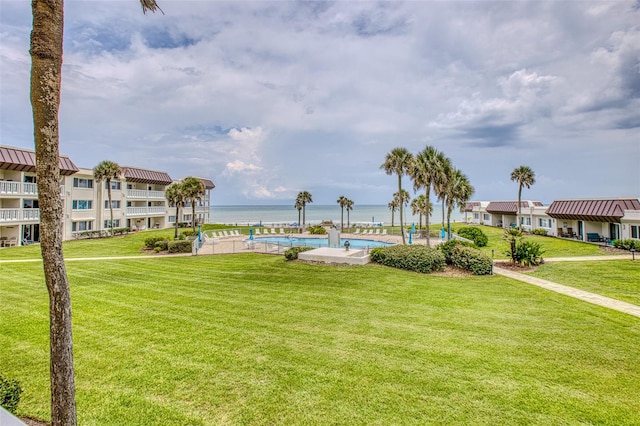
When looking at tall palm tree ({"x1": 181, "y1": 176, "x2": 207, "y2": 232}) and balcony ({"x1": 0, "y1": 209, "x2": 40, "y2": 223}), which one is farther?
tall palm tree ({"x1": 181, "y1": 176, "x2": 207, "y2": 232})

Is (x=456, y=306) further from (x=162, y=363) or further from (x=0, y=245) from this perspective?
(x=0, y=245)

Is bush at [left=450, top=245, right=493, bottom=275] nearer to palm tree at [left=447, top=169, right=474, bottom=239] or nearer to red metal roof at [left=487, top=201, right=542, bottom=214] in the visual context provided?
palm tree at [left=447, top=169, right=474, bottom=239]

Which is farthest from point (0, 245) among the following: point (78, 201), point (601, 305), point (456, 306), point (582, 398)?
point (601, 305)

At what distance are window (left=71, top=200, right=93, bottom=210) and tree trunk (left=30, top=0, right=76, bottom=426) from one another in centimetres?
3622

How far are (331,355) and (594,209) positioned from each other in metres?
32.0

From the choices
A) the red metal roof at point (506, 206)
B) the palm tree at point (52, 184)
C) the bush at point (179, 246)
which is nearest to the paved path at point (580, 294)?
the palm tree at point (52, 184)

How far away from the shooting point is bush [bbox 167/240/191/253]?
2481 cm

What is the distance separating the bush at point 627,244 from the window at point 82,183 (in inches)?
1935

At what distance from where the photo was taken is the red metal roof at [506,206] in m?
41.6

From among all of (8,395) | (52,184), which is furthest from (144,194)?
(52,184)

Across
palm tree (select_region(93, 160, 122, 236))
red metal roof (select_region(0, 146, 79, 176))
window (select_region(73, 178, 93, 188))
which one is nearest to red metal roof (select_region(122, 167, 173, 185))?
window (select_region(73, 178, 93, 188))

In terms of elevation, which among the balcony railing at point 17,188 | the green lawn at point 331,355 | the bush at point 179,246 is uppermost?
the balcony railing at point 17,188

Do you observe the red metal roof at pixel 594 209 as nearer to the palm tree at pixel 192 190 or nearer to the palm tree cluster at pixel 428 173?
the palm tree cluster at pixel 428 173

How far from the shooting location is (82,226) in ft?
111
